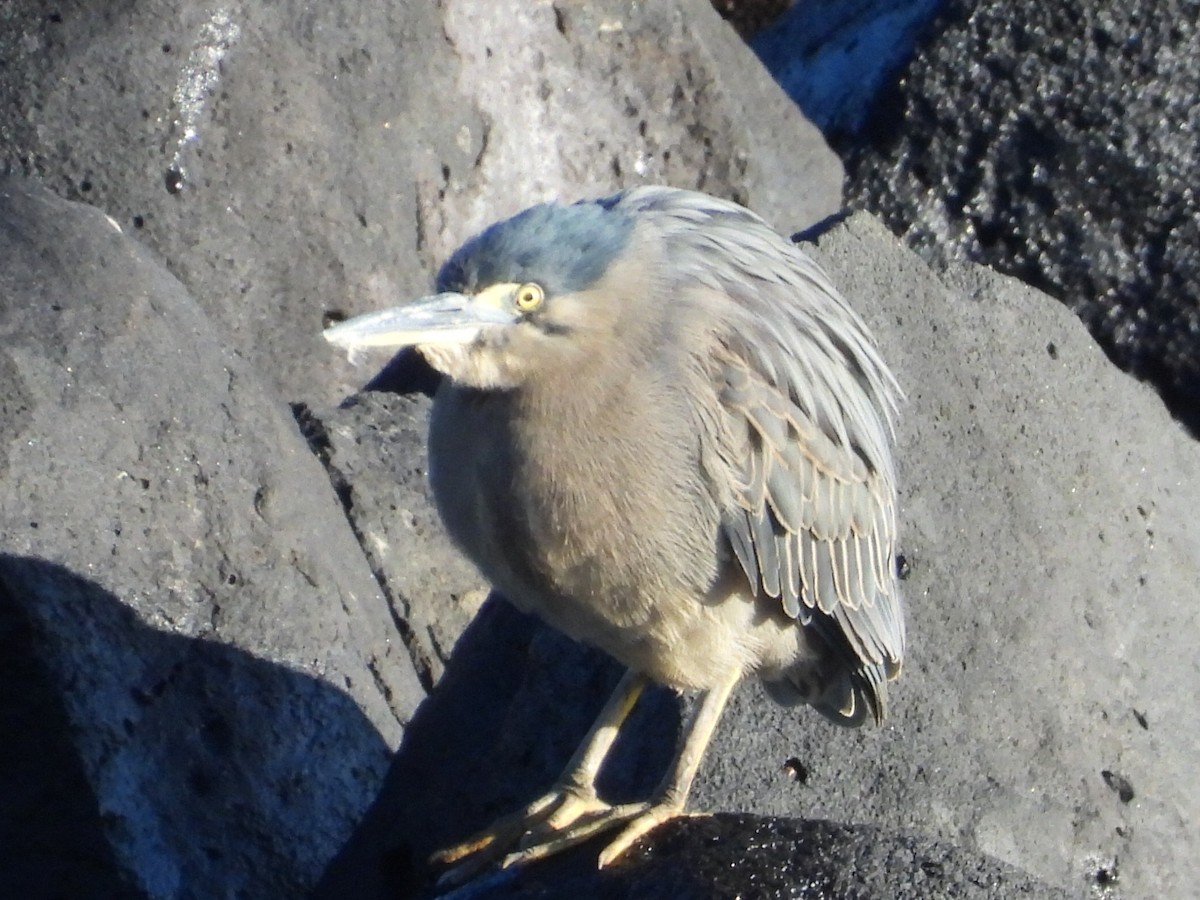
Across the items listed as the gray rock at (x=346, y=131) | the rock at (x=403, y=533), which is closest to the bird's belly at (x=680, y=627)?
the rock at (x=403, y=533)

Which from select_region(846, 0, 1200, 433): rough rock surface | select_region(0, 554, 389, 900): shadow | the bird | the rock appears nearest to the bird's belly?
the bird

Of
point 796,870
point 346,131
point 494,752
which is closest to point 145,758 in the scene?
point 494,752

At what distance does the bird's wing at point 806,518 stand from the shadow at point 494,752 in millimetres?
589

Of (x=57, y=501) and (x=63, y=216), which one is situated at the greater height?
(x=63, y=216)

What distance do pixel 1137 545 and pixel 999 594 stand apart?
78 centimetres

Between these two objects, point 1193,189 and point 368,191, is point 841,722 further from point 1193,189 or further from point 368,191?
point 1193,189

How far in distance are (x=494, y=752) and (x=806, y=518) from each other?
1173 mm

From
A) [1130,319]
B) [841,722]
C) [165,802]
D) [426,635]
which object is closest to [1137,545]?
[1130,319]

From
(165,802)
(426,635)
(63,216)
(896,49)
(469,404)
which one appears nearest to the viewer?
(469,404)

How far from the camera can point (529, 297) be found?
3586mm

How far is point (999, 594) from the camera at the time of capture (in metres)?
5.20

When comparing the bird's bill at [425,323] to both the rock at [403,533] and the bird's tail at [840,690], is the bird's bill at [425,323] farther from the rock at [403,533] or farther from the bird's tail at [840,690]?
the rock at [403,533]

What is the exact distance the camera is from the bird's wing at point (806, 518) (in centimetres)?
390

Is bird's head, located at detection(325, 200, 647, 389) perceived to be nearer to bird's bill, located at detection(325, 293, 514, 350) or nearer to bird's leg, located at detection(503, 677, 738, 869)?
bird's bill, located at detection(325, 293, 514, 350)
